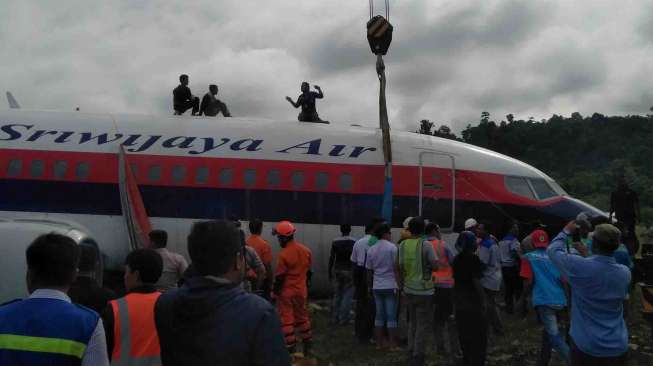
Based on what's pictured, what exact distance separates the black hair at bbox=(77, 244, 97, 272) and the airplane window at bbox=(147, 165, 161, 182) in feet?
25.8

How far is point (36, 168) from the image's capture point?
11.7 meters

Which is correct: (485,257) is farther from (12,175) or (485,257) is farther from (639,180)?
(639,180)

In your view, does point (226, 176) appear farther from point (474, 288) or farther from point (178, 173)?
point (474, 288)

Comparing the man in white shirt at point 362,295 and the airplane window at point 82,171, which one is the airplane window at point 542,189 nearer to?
the man in white shirt at point 362,295

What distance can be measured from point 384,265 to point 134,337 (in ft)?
18.1

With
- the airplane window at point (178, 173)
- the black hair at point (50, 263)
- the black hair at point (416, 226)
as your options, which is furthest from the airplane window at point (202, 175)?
the black hair at point (50, 263)

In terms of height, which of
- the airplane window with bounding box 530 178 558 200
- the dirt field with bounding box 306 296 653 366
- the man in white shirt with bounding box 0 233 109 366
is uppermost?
the airplane window with bounding box 530 178 558 200

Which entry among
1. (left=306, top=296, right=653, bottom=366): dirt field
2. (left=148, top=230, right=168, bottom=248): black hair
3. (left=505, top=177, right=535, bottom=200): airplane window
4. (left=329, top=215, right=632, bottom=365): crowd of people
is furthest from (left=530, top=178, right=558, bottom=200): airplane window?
(left=148, top=230, right=168, bottom=248): black hair

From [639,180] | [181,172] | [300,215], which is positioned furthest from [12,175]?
[639,180]

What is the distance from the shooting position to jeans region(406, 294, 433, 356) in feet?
24.4

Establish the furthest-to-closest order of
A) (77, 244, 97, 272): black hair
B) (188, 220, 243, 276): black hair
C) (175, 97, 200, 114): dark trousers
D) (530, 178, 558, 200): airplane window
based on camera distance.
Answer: (175, 97, 200, 114): dark trousers
(530, 178, 558, 200): airplane window
(77, 244, 97, 272): black hair
(188, 220, 243, 276): black hair

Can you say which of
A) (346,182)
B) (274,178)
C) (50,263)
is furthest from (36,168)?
(50,263)

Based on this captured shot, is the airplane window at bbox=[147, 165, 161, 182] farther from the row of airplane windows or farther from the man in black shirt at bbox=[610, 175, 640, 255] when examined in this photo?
the man in black shirt at bbox=[610, 175, 640, 255]

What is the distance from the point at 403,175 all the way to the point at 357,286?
3.03 m
